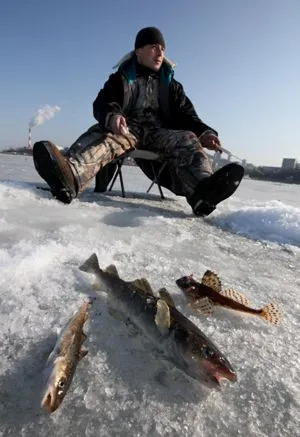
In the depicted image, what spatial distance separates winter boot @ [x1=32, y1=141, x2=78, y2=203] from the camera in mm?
4203

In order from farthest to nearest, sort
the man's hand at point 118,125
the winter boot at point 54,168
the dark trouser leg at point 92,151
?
the man's hand at point 118,125, the dark trouser leg at point 92,151, the winter boot at point 54,168

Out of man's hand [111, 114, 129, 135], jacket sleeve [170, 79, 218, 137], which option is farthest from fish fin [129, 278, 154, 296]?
jacket sleeve [170, 79, 218, 137]

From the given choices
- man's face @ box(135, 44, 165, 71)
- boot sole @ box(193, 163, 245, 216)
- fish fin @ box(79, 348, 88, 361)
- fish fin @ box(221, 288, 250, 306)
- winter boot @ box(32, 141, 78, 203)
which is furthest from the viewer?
man's face @ box(135, 44, 165, 71)

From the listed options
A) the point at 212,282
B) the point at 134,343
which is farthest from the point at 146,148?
the point at 134,343

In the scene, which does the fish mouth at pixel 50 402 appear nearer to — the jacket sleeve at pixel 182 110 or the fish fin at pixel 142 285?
the fish fin at pixel 142 285

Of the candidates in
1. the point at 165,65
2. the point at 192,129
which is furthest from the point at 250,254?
the point at 165,65

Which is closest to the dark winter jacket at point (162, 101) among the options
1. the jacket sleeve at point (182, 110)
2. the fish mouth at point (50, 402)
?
the jacket sleeve at point (182, 110)

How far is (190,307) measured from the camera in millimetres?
2014

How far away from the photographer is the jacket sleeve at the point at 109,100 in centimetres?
493

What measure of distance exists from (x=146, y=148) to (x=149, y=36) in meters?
1.62

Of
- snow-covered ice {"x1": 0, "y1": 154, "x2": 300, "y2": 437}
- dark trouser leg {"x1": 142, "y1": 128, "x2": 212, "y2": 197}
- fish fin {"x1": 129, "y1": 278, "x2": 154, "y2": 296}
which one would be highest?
dark trouser leg {"x1": 142, "y1": 128, "x2": 212, "y2": 197}

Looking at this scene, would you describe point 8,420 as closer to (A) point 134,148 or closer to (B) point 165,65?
(A) point 134,148

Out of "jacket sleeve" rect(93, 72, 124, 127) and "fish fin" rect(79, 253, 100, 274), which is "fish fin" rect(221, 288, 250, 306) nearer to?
"fish fin" rect(79, 253, 100, 274)

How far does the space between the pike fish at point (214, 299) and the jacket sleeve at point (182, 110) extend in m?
4.12
